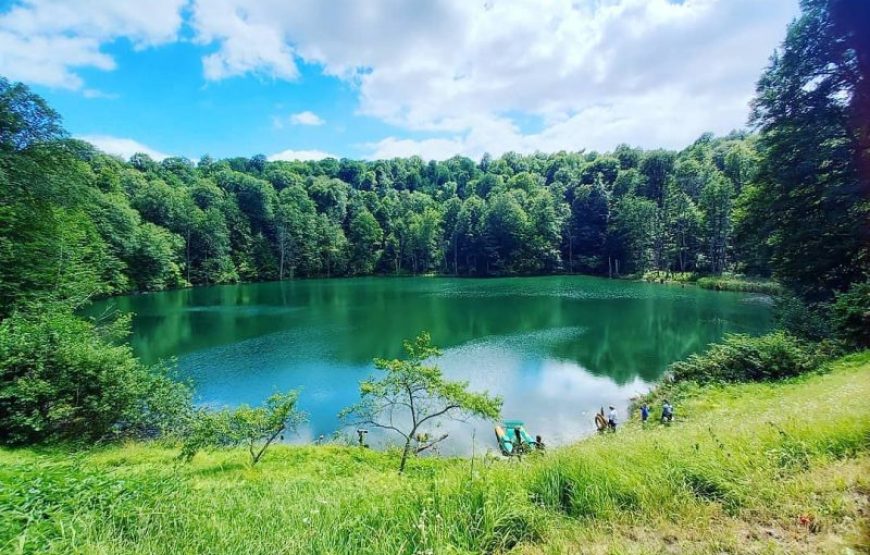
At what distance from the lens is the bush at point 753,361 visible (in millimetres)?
14477

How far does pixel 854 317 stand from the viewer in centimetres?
1418

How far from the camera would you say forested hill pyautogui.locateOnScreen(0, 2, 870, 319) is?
17.2 metres

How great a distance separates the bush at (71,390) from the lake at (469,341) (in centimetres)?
425

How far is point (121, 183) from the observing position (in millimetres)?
63688

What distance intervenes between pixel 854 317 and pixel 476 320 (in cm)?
2306

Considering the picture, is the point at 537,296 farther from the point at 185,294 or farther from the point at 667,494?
the point at 185,294

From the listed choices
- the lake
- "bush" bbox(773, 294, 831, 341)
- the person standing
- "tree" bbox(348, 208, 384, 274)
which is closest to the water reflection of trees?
the lake

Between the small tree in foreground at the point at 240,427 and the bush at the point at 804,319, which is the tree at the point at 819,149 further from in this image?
the small tree in foreground at the point at 240,427

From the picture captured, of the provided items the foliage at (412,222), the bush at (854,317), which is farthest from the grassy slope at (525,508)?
the foliage at (412,222)

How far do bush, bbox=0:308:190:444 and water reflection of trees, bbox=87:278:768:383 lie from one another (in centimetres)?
1065

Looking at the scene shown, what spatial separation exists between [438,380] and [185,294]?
183ft

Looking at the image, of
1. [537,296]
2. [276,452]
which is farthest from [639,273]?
[276,452]

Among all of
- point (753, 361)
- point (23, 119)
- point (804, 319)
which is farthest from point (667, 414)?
point (23, 119)

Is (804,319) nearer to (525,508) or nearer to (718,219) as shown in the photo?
(525,508)
